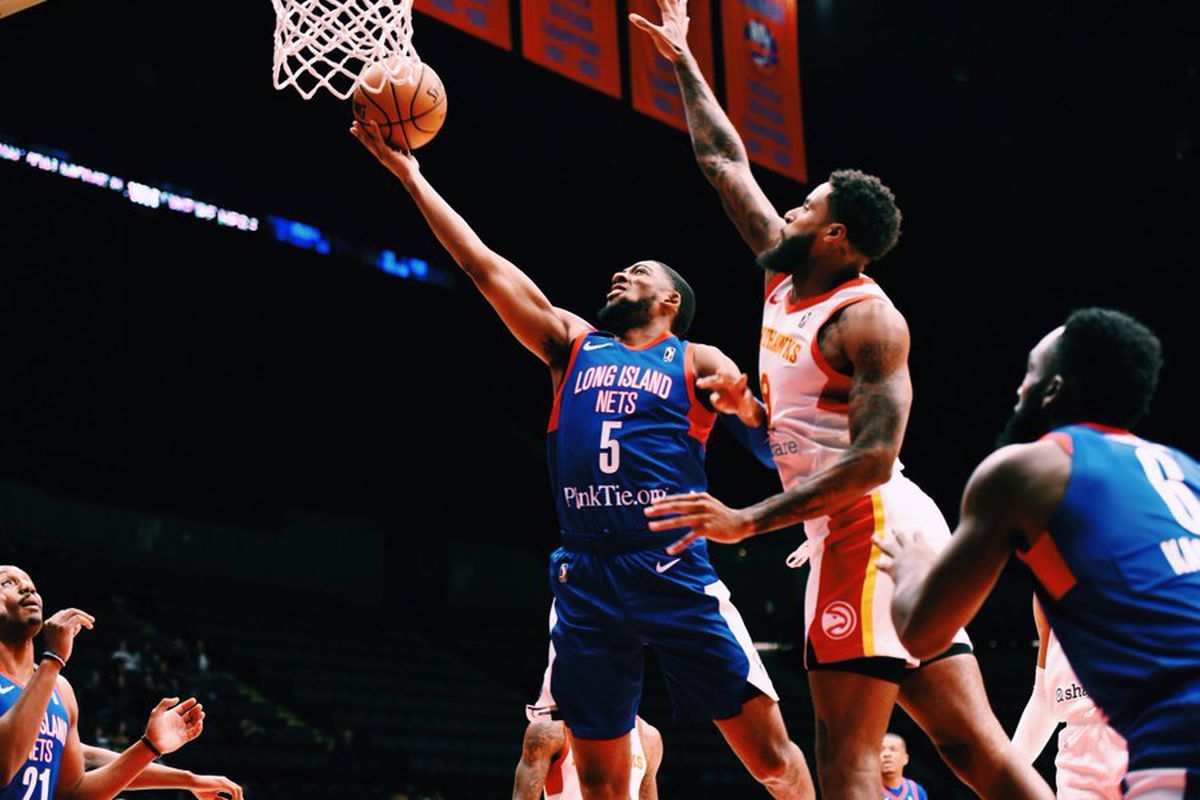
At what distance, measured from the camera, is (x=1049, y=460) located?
2.51 m

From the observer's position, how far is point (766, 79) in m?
11.2

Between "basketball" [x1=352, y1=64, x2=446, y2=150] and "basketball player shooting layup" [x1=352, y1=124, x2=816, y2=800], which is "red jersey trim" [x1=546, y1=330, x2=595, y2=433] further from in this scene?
"basketball" [x1=352, y1=64, x2=446, y2=150]

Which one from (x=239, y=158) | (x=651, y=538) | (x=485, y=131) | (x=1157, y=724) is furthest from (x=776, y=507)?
(x=239, y=158)

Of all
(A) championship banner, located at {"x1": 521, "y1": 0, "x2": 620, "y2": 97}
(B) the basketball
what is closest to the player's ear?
(B) the basketball

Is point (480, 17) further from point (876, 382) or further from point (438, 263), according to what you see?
point (876, 382)

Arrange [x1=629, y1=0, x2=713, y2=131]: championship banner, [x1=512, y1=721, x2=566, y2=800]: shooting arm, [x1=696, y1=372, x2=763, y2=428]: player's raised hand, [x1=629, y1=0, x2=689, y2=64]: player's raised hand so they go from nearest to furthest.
→ 1. [x1=696, y1=372, x2=763, y2=428]: player's raised hand
2. [x1=629, y1=0, x2=689, y2=64]: player's raised hand
3. [x1=512, y1=721, x2=566, y2=800]: shooting arm
4. [x1=629, y1=0, x2=713, y2=131]: championship banner

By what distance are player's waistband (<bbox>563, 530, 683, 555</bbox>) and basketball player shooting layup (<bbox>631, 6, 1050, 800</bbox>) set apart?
51 cm

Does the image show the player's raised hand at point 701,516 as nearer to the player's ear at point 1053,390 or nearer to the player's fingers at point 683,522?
the player's fingers at point 683,522

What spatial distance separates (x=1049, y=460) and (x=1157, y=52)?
436 inches

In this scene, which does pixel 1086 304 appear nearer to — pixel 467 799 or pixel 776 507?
pixel 467 799

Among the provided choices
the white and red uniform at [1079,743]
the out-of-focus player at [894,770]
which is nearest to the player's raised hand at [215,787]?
the white and red uniform at [1079,743]

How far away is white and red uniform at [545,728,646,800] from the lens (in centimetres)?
629

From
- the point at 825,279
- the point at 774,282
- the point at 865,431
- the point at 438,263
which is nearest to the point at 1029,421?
the point at 865,431

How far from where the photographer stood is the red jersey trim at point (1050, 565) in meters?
2.52
